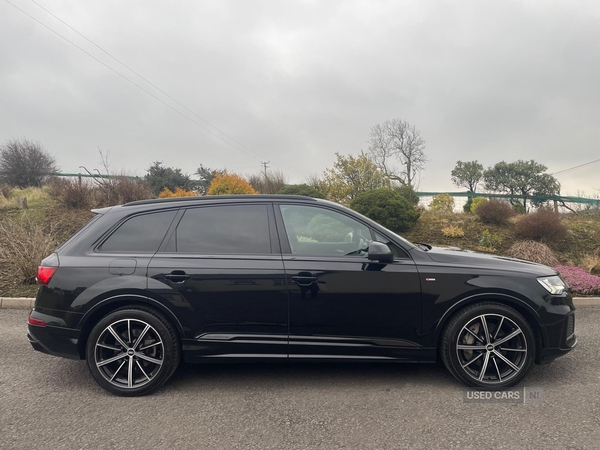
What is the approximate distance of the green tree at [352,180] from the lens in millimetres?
15170

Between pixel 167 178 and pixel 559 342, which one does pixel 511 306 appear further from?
pixel 167 178

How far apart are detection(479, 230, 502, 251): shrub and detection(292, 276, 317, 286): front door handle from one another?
7.41m

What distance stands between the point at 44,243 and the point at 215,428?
6.68 metres

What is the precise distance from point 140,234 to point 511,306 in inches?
134

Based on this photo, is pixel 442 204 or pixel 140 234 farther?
pixel 442 204

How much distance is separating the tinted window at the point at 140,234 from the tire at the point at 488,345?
2716 mm

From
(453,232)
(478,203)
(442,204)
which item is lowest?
(453,232)

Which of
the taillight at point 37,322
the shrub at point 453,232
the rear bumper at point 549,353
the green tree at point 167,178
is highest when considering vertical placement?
the green tree at point 167,178

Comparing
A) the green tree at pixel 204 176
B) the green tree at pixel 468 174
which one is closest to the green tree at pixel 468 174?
the green tree at pixel 468 174

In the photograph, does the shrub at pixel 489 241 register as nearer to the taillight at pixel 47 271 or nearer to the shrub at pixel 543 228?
the shrub at pixel 543 228

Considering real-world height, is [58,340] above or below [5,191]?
below

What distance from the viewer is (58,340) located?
3578 millimetres

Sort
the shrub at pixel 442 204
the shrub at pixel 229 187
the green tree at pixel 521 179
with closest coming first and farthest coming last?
the shrub at pixel 229 187 → the shrub at pixel 442 204 → the green tree at pixel 521 179

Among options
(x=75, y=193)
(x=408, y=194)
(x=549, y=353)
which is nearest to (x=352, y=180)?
(x=408, y=194)
